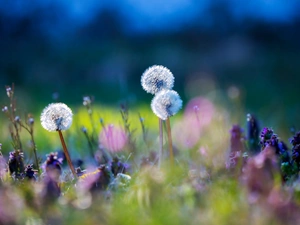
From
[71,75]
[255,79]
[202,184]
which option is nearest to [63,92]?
[71,75]

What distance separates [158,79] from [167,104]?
200mm

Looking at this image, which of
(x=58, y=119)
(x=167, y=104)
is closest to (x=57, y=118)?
(x=58, y=119)

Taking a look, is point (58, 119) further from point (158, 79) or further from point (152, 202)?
point (152, 202)

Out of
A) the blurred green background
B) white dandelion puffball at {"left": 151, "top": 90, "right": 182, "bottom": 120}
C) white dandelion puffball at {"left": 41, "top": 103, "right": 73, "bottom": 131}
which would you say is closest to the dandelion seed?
white dandelion puffball at {"left": 41, "top": 103, "right": 73, "bottom": 131}

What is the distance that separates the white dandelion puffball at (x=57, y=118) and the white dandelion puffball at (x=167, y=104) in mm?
311

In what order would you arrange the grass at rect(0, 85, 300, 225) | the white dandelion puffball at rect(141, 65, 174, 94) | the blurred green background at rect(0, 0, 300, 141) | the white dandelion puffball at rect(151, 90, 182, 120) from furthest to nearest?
1. the blurred green background at rect(0, 0, 300, 141)
2. the white dandelion puffball at rect(141, 65, 174, 94)
3. the white dandelion puffball at rect(151, 90, 182, 120)
4. the grass at rect(0, 85, 300, 225)

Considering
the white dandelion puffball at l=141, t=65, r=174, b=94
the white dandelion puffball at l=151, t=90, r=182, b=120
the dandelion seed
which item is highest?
the white dandelion puffball at l=141, t=65, r=174, b=94

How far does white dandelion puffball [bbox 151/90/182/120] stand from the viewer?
1.94m

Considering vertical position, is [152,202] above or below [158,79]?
below

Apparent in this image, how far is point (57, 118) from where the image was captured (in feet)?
6.45

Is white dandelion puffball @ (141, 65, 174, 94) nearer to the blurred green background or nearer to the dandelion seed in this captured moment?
the dandelion seed

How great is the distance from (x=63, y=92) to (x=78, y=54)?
222 cm

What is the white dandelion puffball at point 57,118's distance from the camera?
1.97 m

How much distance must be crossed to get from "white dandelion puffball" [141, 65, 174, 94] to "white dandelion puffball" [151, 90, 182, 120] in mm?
154
